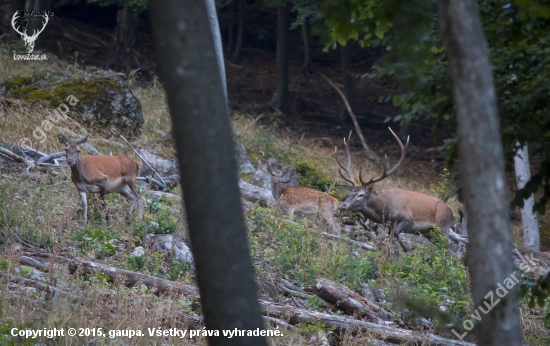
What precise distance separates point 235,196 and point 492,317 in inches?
44.3

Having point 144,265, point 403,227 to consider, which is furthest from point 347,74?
point 144,265

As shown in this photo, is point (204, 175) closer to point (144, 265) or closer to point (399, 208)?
point (144, 265)

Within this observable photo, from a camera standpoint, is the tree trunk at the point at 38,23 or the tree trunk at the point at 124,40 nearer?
the tree trunk at the point at 38,23

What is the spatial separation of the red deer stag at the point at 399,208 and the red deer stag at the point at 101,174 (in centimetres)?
360

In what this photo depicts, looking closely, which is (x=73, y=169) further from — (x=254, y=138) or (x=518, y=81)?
(x=254, y=138)

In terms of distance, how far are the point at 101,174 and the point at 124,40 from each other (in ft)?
45.2

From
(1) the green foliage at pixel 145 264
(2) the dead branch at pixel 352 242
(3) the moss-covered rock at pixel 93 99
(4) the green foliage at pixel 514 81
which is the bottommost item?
(2) the dead branch at pixel 352 242

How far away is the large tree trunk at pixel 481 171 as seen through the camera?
238 centimetres

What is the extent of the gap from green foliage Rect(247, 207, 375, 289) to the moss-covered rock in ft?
18.6

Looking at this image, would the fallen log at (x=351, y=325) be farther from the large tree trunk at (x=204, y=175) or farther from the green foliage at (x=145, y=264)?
the large tree trunk at (x=204, y=175)

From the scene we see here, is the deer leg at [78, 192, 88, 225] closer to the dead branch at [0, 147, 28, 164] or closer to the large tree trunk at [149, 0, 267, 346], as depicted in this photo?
the dead branch at [0, 147, 28, 164]

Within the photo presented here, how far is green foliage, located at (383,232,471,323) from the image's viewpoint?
22.5 ft

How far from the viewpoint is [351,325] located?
5.80 metres

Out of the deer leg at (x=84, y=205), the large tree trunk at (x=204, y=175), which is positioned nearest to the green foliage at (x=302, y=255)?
the deer leg at (x=84, y=205)
